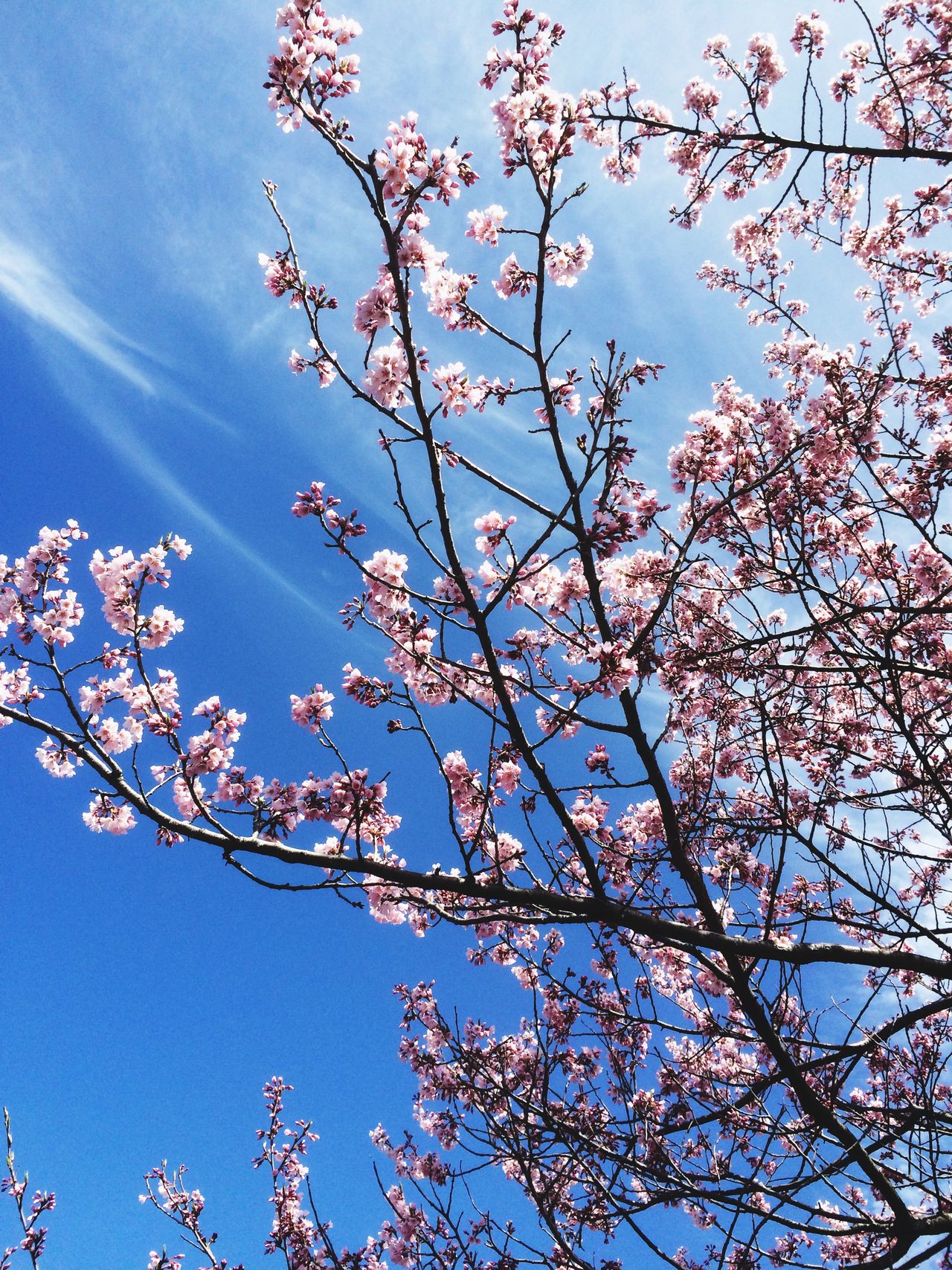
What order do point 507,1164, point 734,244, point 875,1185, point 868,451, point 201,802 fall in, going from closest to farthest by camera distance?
point 201,802
point 875,1185
point 868,451
point 507,1164
point 734,244

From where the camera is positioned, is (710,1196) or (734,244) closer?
(710,1196)

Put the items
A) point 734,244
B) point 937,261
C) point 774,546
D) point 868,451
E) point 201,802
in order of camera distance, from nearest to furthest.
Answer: point 201,802, point 868,451, point 774,546, point 937,261, point 734,244

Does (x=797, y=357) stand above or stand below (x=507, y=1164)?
above

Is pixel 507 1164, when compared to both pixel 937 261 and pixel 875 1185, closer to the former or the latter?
A: pixel 875 1185

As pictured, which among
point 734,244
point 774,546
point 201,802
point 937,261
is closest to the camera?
point 201,802

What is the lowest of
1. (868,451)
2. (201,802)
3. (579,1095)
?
(579,1095)

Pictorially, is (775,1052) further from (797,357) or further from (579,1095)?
(797,357)

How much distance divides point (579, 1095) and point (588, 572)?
653 cm

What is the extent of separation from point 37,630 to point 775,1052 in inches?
225

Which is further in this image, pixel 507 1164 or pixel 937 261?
pixel 507 1164

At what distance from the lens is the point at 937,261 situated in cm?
780

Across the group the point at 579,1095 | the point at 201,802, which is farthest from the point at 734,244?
the point at 579,1095

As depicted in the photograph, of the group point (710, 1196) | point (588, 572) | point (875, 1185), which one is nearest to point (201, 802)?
point (588, 572)

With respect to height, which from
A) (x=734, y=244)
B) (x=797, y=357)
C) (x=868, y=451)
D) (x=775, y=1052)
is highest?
(x=734, y=244)
